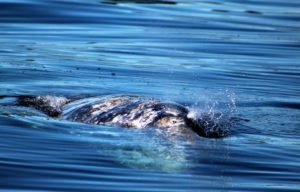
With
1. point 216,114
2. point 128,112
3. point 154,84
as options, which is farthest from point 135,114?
point 154,84

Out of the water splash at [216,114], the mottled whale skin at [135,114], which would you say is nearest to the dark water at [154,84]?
the water splash at [216,114]

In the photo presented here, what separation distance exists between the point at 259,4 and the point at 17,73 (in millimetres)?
9649

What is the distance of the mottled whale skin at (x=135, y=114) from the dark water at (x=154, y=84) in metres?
0.23

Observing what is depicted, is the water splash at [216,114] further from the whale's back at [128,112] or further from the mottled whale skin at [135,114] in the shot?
the whale's back at [128,112]

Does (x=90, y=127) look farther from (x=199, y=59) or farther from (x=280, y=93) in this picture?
(x=199, y=59)

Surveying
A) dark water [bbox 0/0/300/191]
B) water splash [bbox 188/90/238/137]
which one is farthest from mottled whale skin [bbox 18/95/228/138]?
dark water [bbox 0/0/300/191]

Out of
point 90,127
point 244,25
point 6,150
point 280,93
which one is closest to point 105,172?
point 6,150

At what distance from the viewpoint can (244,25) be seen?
1798 centimetres

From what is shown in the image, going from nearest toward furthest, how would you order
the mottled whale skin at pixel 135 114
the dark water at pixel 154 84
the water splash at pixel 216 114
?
the dark water at pixel 154 84
the mottled whale skin at pixel 135 114
the water splash at pixel 216 114

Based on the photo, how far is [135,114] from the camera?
→ 9.47 metres

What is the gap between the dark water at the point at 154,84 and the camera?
773 centimetres

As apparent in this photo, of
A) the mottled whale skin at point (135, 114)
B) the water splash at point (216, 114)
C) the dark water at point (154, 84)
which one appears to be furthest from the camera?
the water splash at point (216, 114)

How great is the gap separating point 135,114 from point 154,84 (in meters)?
2.81

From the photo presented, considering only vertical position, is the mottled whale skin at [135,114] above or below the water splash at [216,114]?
above
